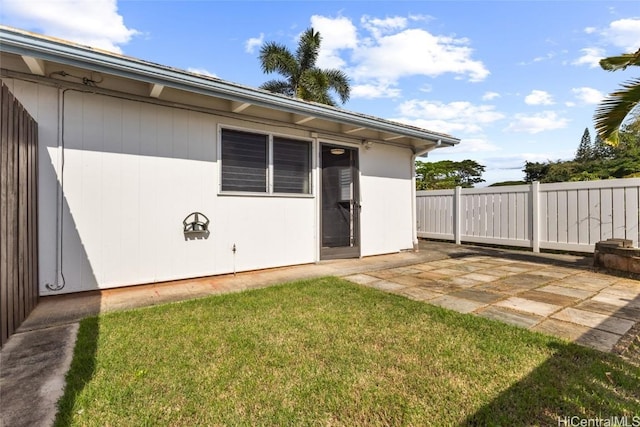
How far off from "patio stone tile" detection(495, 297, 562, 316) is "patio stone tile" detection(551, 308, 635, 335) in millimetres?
92

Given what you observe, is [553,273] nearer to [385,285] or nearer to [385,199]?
[385,285]

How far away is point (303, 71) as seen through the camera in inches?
754

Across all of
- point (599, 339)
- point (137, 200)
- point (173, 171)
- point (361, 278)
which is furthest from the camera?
point (361, 278)

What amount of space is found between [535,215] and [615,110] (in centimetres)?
317

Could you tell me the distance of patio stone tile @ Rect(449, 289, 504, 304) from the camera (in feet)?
11.3

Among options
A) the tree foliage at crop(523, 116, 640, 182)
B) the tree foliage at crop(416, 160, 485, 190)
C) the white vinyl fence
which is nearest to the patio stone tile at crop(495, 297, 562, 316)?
the white vinyl fence

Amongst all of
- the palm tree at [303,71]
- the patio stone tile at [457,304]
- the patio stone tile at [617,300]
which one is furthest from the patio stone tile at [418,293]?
the palm tree at [303,71]

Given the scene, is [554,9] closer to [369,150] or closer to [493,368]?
[369,150]

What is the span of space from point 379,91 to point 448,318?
34.6 ft

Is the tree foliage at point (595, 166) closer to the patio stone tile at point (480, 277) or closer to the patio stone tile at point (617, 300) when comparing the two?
the patio stone tile at point (480, 277)

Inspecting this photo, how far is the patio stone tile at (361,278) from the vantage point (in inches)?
173

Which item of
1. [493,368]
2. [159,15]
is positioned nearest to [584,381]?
[493,368]

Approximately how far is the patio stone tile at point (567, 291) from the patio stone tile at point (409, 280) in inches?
55.4

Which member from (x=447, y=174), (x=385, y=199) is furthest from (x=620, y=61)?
(x=447, y=174)
